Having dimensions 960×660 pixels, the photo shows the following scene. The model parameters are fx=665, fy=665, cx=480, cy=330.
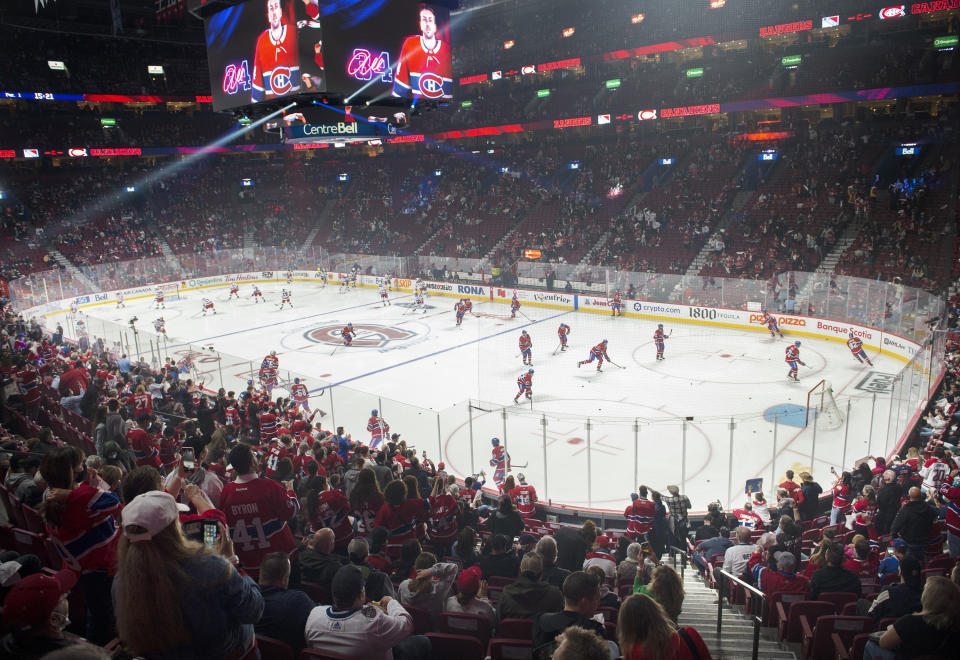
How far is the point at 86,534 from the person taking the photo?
3883 millimetres

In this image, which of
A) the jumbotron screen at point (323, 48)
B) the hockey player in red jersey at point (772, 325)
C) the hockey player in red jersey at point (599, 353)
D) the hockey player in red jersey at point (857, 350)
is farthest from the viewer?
the hockey player in red jersey at point (772, 325)

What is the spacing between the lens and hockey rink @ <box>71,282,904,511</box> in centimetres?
1228

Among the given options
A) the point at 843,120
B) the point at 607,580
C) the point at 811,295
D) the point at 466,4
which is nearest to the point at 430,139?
the point at 466,4

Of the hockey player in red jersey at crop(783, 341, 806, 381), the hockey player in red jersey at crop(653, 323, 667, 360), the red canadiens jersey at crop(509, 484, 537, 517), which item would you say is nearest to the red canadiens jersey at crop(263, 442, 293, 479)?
the red canadiens jersey at crop(509, 484, 537, 517)

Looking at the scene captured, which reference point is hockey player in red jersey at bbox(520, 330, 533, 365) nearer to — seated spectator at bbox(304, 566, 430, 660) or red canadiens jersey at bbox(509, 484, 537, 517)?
red canadiens jersey at bbox(509, 484, 537, 517)

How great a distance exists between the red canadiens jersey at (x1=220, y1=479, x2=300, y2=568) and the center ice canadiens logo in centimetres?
1978

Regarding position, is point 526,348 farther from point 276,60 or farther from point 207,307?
point 207,307

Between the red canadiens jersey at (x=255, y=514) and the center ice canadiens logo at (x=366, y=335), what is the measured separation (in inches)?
779

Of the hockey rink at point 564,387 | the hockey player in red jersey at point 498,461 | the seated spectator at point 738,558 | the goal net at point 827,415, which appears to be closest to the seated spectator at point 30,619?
the seated spectator at point 738,558

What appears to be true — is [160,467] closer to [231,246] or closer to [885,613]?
[885,613]

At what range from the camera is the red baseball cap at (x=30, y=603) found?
8.11ft

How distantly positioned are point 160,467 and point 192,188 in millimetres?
46198

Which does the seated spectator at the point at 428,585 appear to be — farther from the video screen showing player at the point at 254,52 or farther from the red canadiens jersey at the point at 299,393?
the video screen showing player at the point at 254,52

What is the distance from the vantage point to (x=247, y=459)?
15.1 feet
